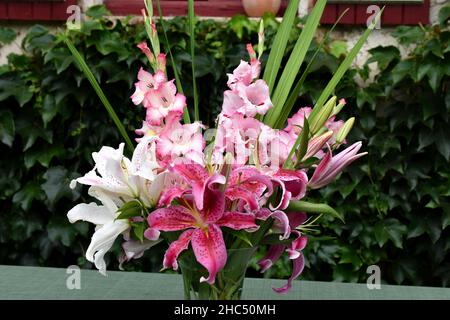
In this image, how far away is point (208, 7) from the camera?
10.3ft

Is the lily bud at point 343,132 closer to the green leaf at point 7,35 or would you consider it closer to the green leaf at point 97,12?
the green leaf at point 97,12

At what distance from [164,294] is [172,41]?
66.9 inches

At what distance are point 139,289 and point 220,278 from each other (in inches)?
22.3

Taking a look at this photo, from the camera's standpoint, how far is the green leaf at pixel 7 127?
9.48 ft

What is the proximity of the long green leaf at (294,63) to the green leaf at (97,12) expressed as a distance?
2141mm

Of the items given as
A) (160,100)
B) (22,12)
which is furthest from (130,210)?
(22,12)

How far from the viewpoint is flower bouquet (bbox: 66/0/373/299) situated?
813 millimetres

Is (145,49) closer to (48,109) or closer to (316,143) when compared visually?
(316,143)

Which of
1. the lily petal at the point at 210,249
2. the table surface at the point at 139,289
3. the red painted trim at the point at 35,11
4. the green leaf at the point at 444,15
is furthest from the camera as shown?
the red painted trim at the point at 35,11

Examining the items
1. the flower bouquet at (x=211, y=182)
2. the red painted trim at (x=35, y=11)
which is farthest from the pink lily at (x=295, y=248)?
the red painted trim at (x=35, y=11)

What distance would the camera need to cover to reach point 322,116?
0.87 metres

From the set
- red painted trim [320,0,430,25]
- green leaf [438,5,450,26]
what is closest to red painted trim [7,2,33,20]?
red painted trim [320,0,430,25]
